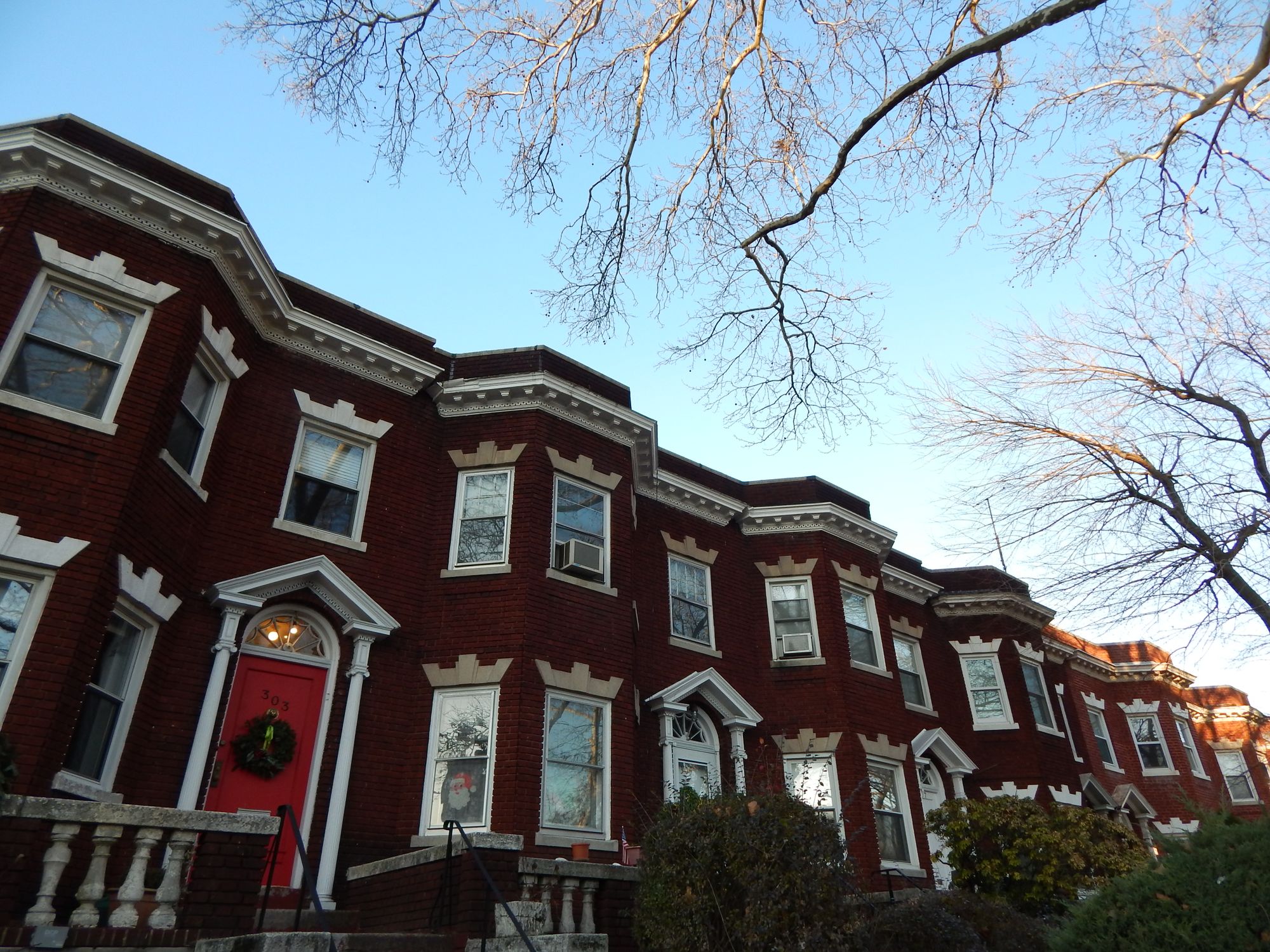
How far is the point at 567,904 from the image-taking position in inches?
335

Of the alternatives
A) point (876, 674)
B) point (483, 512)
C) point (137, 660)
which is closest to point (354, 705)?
point (137, 660)

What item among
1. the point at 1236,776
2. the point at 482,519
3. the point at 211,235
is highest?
the point at 211,235

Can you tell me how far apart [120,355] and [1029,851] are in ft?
47.4

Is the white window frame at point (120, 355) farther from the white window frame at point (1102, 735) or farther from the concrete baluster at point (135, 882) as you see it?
the white window frame at point (1102, 735)

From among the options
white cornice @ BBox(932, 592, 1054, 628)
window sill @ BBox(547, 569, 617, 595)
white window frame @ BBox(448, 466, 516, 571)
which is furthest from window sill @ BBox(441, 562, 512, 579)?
white cornice @ BBox(932, 592, 1054, 628)

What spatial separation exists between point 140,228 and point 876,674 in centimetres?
1428

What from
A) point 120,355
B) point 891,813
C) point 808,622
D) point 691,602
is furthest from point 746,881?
point 808,622

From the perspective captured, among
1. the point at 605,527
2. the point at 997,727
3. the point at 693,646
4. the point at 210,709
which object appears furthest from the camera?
the point at 997,727

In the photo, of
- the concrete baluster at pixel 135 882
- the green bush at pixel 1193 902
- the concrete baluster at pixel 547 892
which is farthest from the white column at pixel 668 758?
the concrete baluster at pixel 135 882

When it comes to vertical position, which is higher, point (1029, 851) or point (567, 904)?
point (1029, 851)

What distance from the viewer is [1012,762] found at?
63.8ft

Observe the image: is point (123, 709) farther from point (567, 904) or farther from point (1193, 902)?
point (1193, 902)

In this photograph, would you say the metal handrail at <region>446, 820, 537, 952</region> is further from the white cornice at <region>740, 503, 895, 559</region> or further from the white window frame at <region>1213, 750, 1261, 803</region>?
the white window frame at <region>1213, 750, 1261, 803</region>

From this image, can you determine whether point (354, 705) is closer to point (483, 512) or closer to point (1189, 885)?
point (483, 512)
